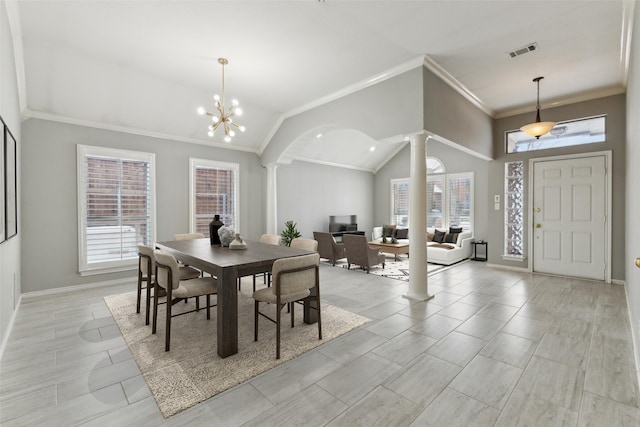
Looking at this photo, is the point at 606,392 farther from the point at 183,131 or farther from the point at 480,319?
the point at 183,131

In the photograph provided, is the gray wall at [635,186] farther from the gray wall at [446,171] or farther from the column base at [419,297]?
A: the gray wall at [446,171]

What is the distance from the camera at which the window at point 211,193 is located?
5777mm

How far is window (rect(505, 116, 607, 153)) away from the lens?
5070mm

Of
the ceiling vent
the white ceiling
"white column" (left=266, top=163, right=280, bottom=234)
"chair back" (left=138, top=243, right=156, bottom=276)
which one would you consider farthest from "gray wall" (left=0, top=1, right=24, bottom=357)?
the ceiling vent

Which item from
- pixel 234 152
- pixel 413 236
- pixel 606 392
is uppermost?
pixel 234 152

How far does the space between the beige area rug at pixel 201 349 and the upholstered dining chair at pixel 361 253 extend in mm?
2163

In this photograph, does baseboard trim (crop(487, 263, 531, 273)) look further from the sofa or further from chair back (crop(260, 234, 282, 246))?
chair back (crop(260, 234, 282, 246))

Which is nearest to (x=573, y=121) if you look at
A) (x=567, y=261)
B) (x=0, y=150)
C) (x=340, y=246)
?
(x=567, y=261)

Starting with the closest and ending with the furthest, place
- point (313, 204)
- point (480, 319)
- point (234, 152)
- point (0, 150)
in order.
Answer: point (0, 150) < point (480, 319) < point (234, 152) < point (313, 204)

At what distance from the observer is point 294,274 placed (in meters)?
2.67

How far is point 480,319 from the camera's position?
3.37 metres

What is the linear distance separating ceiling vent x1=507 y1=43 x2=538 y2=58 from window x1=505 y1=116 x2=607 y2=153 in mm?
2544

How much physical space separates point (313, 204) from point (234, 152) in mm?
2762

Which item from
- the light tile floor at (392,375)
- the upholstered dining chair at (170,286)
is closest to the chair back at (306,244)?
the light tile floor at (392,375)
